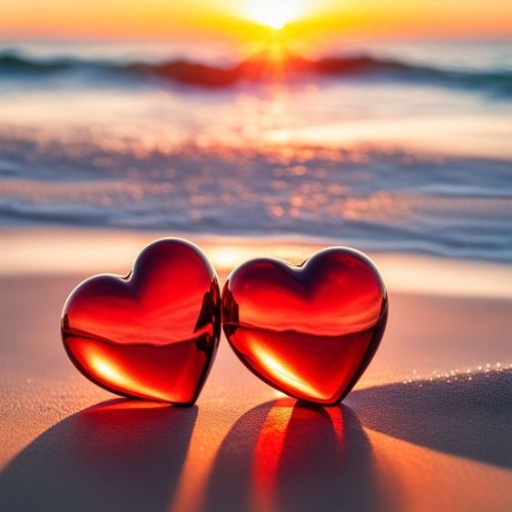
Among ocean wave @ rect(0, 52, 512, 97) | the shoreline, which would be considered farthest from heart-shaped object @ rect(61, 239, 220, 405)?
ocean wave @ rect(0, 52, 512, 97)

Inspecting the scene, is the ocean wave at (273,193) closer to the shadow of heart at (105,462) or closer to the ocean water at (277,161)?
the ocean water at (277,161)

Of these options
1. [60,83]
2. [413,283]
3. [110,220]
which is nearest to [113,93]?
[60,83]

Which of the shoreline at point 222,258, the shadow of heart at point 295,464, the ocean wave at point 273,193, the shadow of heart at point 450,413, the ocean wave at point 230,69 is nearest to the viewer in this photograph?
the shadow of heart at point 295,464

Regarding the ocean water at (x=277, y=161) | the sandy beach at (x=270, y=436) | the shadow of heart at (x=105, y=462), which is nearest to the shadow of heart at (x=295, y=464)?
the sandy beach at (x=270, y=436)

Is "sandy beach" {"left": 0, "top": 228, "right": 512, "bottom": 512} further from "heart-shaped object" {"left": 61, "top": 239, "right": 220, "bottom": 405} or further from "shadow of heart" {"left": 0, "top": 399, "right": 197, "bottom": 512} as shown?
"heart-shaped object" {"left": 61, "top": 239, "right": 220, "bottom": 405}

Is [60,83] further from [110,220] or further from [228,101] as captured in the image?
[110,220]

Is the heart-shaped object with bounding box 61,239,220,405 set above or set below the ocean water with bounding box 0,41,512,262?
above

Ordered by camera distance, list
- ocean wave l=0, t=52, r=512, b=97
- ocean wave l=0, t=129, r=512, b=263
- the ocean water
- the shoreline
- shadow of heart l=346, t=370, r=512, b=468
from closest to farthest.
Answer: shadow of heart l=346, t=370, r=512, b=468
the shoreline
ocean wave l=0, t=129, r=512, b=263
the ocean water
ocean wave l=0, t=52, r=512, b=97
